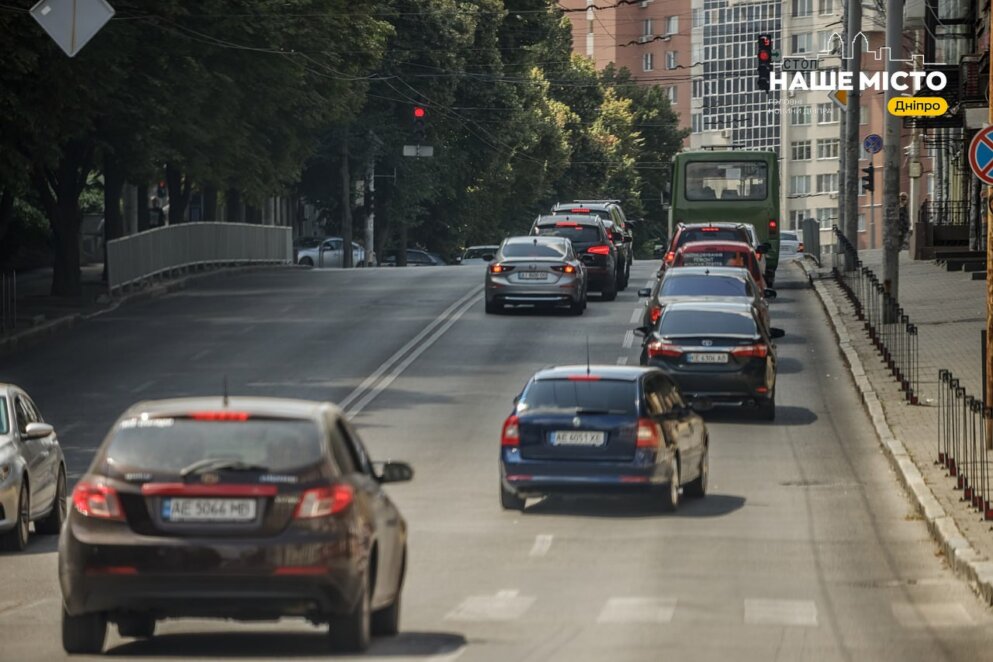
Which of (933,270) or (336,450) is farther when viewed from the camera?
(933,270)

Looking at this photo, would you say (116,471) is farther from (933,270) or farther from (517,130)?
(517,130)

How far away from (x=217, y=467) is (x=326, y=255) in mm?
77894

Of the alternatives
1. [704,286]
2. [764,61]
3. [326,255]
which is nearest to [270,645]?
[704,286]

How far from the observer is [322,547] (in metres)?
11.1

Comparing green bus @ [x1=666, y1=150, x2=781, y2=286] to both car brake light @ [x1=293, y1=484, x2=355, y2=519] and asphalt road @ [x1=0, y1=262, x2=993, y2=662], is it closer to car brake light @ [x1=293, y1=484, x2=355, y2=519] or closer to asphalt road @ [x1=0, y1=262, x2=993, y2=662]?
asphalt road @ [x1=0, y1=262, x2=993, y2=662]

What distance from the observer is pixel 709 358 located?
2825 cm

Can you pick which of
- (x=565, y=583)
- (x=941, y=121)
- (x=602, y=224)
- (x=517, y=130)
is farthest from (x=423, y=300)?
(x=517, y=130)

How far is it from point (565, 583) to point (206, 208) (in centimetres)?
5295

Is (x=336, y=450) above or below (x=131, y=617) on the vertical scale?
above

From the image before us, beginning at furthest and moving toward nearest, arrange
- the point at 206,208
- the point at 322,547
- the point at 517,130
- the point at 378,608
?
the point at 517,130, the point at 206,208, the point at 378,608, the point at 322,547

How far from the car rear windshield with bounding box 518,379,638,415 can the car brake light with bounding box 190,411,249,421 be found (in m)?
9.29

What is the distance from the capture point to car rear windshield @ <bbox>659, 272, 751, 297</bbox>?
110 ft

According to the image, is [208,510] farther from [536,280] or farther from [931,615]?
[536,280]

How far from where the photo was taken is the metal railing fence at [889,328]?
30878 mm
